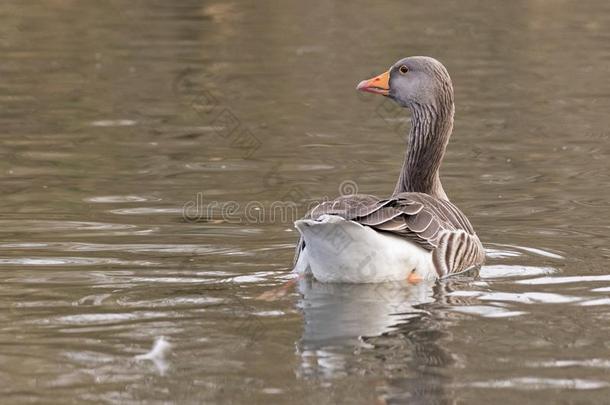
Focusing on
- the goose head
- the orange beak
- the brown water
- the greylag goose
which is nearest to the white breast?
the greylag goose

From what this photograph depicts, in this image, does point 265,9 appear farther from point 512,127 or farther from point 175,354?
point 175,354

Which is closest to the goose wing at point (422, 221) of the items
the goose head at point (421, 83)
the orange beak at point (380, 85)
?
the goose head at point (421, 83)

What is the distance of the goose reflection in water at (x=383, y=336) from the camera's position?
682 cm

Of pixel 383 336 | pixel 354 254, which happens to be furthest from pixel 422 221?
pixel 383 336

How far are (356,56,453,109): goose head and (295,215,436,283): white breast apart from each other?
186cm

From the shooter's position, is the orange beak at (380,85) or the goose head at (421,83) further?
the orange beak at (380,85)

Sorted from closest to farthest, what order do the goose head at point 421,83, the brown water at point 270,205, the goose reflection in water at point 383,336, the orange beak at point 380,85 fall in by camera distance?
the goose reflection in water at point 383,336, the brown water at point 270,205, the goose head at point 421,83, the orange beak at point 380,85

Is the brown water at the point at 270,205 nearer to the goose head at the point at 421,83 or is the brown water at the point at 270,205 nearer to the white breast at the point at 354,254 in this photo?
the white breast at the point at 354,254

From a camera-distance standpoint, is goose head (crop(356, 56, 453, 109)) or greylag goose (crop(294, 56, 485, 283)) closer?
greylag goose (crop(294, 56, 485, 283))

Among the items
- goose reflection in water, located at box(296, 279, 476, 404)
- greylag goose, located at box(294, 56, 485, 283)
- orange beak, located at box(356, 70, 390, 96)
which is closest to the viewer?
goose reflection in water, located at box(296, 279, 476, 404)

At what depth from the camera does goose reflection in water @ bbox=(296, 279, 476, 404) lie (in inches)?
268

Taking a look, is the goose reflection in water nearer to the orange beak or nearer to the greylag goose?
the greylag goose

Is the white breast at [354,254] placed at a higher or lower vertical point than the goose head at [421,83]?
lower

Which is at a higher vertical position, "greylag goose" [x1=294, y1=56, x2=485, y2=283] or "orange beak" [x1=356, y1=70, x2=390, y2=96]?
"orange beak" [x1=356, y1=70, x2=390, y2=96]
